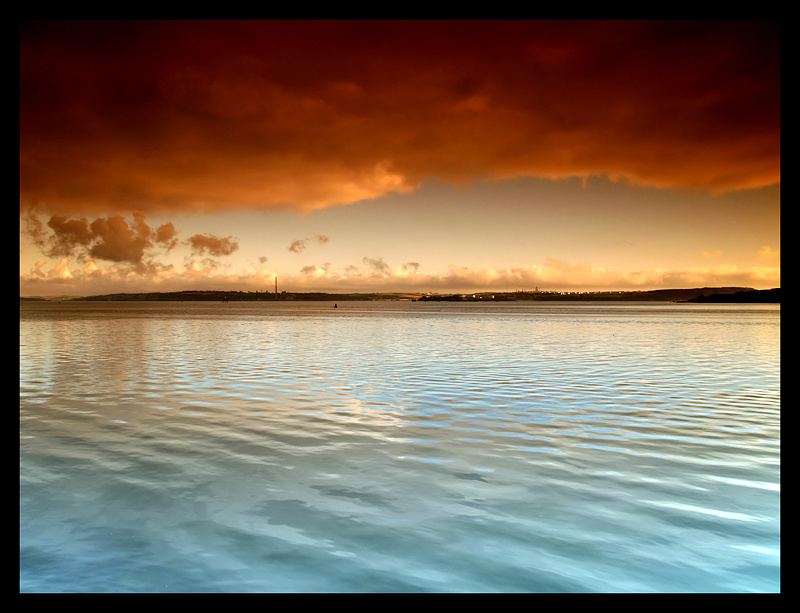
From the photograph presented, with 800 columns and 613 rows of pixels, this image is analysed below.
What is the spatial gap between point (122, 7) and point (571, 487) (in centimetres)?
811

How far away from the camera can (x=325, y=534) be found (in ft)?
21.8

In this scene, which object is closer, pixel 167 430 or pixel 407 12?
pixel 407 12

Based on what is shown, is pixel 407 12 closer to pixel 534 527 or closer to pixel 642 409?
pixel 534 527

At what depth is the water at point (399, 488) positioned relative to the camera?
5.77m

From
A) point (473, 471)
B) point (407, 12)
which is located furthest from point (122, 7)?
point (473, 471)

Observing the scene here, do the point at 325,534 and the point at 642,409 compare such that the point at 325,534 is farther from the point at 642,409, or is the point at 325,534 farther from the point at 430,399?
the point at 642,409

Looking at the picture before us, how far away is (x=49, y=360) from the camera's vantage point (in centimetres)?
2695

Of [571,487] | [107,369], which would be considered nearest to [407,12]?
[571,487]

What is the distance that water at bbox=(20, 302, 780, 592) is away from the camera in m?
5.77

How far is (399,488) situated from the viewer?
8367 mm

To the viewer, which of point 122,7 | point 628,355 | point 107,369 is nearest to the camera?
point 122,7
